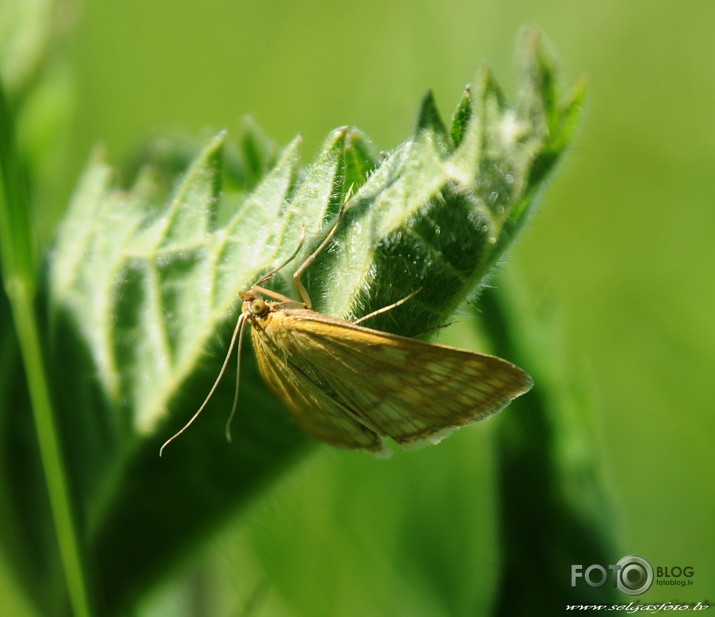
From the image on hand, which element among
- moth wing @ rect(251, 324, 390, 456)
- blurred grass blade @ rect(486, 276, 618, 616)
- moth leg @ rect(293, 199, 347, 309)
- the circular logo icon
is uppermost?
moth leg @ rect(293, 199, 347, 309)

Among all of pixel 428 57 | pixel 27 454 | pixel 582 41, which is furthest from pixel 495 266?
pixel 582 41

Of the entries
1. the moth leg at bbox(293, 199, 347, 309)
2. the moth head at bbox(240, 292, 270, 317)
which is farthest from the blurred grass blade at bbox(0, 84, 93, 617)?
the moth leg at bbox(293, 199, 347, 309)

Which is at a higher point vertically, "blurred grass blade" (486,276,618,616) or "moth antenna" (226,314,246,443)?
"moth antenna" (226,314,246,443)

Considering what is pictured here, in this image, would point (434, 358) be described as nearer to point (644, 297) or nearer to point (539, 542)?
point (539, 542)

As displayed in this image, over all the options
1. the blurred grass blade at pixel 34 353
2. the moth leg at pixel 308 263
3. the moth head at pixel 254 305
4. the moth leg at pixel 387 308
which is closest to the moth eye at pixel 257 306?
the moth head at pixel 254 305

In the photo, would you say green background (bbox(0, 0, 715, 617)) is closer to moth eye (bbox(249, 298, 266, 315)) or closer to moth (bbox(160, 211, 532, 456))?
moth (bbox(160, 211, 532, 456))

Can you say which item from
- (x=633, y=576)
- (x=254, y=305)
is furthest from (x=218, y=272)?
(x=633, y=576)

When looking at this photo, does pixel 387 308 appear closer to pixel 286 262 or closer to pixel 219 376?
pixel 286 262

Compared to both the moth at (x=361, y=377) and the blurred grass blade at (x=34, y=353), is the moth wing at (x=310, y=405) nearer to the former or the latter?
the moth at (x=361, y=377)
